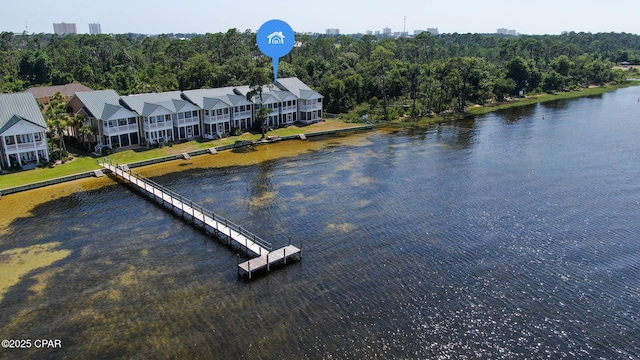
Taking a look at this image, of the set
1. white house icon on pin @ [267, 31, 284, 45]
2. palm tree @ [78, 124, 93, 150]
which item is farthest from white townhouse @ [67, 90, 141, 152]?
white house icon on pin @ [267, 31, 284, 45]

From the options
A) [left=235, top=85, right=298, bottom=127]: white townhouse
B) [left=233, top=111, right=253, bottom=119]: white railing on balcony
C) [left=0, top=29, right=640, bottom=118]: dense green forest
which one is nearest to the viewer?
[left=233, top=111, right=253, bottom=119]: white railing on balcony

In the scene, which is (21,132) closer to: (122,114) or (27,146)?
(27,146)

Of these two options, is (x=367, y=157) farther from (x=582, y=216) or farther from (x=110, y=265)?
(x=110, y=265)

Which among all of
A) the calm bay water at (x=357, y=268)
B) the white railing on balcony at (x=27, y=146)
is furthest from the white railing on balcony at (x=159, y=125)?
the white railing on balcony at (x=27, y=146)

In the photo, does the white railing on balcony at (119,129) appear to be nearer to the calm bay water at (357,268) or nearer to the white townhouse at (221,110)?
the calm bay water at (357,268)

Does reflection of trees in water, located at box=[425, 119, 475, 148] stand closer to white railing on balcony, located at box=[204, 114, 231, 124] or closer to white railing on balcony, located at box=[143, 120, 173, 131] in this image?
white railing on balcony, located at box=[204, 114, 231, 124]

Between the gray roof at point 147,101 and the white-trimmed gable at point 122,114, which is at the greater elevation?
the gray roof at point 147,101
